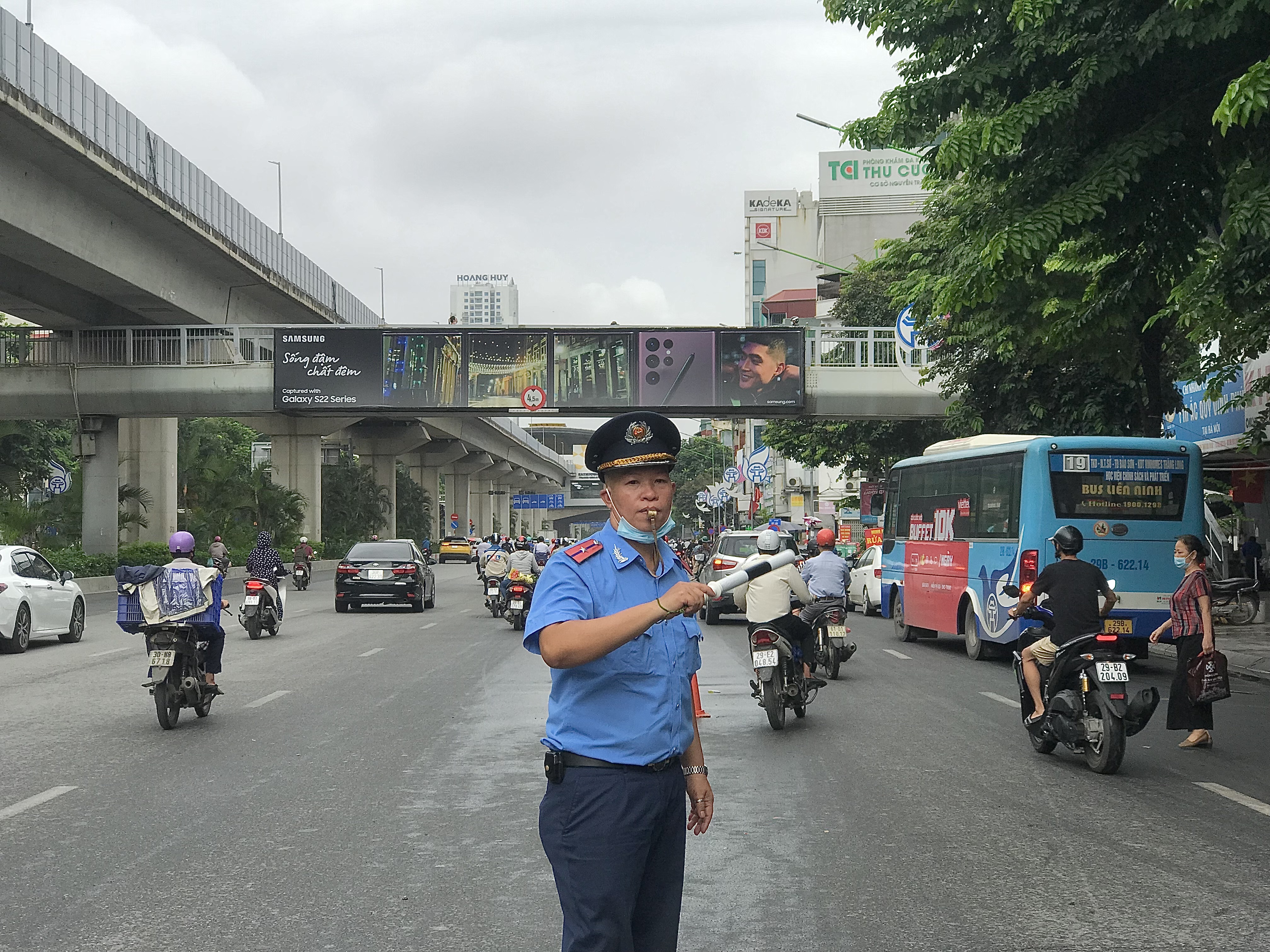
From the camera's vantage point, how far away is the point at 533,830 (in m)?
7.48

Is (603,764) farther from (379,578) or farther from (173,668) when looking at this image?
(379,578)

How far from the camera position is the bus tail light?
659 inches

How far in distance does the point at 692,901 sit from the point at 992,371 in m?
21.9

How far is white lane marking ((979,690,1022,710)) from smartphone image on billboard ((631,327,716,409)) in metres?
23.6

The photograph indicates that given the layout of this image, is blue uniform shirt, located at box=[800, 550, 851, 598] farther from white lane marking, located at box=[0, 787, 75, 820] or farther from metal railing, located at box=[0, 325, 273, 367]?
metal railing, located at box=[0, 325, 273, 367]

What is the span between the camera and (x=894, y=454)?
45.1m

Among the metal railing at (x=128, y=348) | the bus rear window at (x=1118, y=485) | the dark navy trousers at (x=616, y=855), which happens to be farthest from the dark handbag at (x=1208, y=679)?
the metal railing at (x=128, y=348)

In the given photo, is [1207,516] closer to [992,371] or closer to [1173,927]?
[992,371]

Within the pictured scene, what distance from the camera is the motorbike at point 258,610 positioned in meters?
22.0

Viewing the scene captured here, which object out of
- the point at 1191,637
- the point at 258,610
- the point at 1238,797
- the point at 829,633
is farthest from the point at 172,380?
the point at 1238,797

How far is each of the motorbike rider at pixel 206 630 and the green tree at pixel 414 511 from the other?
268 ft

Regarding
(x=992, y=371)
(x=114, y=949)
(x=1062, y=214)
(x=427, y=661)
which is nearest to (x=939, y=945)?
(x=114, y=949)

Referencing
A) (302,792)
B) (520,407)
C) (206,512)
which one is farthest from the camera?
(206,512)

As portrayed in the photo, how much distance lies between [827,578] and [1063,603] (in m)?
5.07
